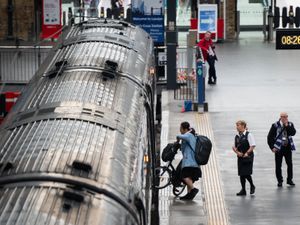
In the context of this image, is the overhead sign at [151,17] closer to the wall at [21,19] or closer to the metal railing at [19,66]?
the metal railing at [19,66]

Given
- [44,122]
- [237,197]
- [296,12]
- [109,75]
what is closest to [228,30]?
[296,12]

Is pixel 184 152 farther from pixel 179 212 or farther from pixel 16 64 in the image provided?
pixel 16 64

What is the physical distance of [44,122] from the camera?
38.6 ft

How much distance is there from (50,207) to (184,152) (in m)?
8.26

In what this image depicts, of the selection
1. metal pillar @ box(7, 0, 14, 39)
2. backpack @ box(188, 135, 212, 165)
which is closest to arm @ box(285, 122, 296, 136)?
backpack @ box(188, 135, 212, 165)

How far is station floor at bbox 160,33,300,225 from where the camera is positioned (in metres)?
16.9

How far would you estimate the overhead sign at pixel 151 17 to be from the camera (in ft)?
93.5

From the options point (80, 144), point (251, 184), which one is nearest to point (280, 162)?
point (251, 184)

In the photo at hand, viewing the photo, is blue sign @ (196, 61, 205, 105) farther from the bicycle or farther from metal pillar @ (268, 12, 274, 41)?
metal pillar @ (268, 12, 274, 41)

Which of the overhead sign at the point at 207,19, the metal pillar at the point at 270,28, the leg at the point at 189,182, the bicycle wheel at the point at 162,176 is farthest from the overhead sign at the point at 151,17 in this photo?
the leg at the point at 189,182

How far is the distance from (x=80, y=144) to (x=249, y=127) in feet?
42.3

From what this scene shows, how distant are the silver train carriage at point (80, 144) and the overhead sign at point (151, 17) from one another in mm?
11414

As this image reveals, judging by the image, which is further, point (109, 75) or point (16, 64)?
point (16, 64)

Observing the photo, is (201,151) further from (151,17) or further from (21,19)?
(21,19)
